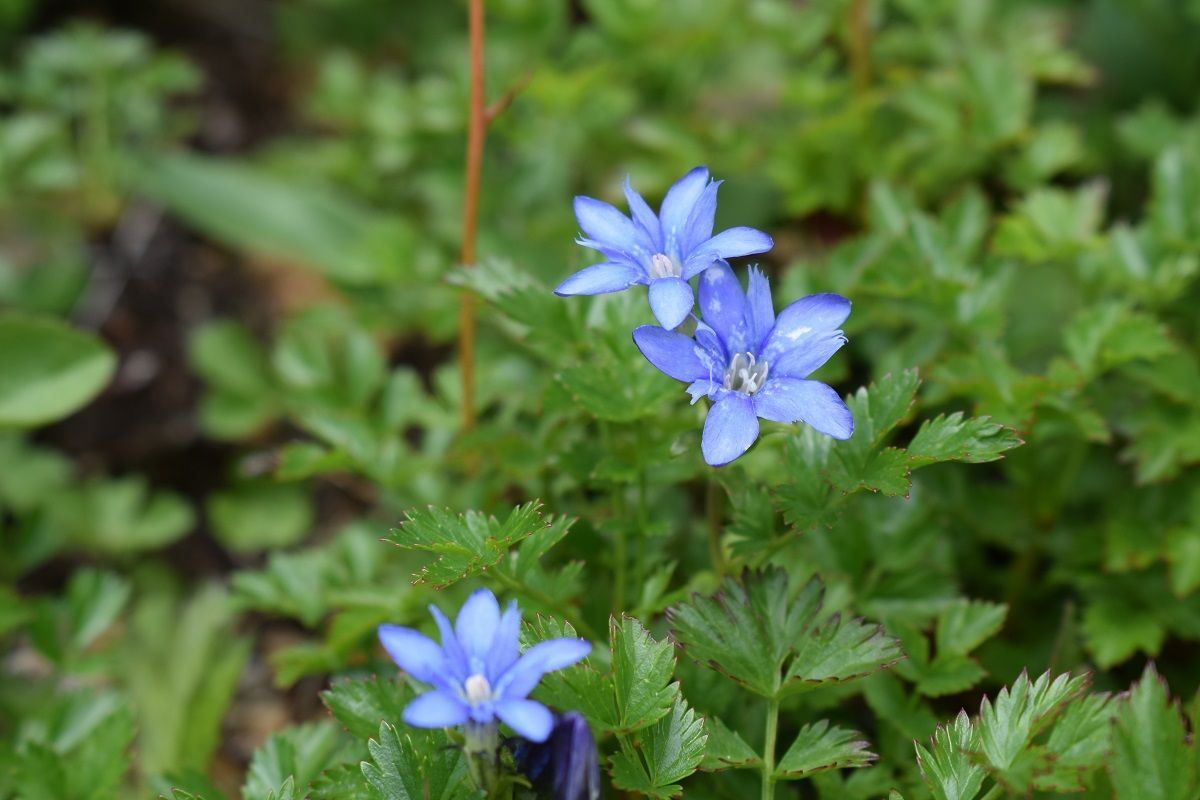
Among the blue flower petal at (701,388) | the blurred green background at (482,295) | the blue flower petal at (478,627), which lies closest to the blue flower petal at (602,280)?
the blue flower petal at (701,388)

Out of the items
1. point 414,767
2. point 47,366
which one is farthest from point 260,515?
point 414,767

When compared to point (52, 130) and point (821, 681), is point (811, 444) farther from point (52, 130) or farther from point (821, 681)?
point (52, 130)

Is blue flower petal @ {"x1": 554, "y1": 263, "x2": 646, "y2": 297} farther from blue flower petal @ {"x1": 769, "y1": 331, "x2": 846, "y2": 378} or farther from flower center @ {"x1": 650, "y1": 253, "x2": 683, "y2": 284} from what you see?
blue flower petal @ {"x1": 769, "y1": 331, "x2": 846, "y2": 378}

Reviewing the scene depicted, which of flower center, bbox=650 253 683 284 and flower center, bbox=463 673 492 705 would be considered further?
flower center, bbox=650 253 683 284

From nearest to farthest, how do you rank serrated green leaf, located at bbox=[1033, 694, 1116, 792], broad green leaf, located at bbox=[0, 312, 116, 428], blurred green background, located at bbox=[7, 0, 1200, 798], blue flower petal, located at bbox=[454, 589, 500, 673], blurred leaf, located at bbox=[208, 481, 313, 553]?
blue flower petal, located at bbox=[454, 589, 500, 673]
serrated green leaf, located at bbox=[1033, 694, 1116, 792]
blurred green background, located at bbox=[7, 0, 1200, 798]
broad green leaf, located at bbox=[0, 312, 116, 428]
blurred leaf, located at bbox=[208, 481, 313, 553]

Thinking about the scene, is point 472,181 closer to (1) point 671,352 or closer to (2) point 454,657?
(1) point 671,352

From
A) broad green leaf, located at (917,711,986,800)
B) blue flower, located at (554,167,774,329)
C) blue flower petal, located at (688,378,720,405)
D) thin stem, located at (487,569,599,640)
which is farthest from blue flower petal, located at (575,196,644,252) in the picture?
broad green leaf, located at (917,711,986,800)
